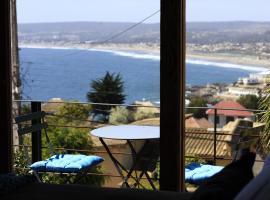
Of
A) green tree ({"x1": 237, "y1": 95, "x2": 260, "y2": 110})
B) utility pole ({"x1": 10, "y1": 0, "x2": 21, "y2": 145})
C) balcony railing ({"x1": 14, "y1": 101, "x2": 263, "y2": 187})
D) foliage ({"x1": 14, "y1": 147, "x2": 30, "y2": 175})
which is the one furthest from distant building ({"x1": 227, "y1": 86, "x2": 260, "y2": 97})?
foliage ({"x1": 14, "y1": 147, "x2": 30, "y2": 175})

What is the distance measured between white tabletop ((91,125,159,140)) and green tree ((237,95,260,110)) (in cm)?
70

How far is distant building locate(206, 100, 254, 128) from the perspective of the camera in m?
3.64

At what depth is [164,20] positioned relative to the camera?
3596mm

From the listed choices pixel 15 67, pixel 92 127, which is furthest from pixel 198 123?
pixel 15 67

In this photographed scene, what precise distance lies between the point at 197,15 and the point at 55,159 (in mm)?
1713

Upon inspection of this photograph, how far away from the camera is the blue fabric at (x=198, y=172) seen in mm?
3689

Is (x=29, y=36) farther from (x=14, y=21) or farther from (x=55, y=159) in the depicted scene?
(x=55, y=159)

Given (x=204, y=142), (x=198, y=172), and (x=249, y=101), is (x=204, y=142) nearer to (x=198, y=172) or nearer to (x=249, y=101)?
(x=198, y=172)

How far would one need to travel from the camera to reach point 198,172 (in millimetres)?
3746

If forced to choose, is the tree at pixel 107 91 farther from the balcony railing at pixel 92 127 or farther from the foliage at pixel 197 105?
the foliage at pixel 197 105

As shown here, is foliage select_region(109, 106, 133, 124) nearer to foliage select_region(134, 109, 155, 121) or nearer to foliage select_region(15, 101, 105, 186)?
foliage select_region(134, 109, 155, 121)

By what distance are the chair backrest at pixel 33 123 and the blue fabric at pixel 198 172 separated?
126 cm

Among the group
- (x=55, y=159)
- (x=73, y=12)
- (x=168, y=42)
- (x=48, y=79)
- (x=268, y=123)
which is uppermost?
(x=73, y=12)

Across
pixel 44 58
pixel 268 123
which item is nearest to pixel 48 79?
pixel 44 58
